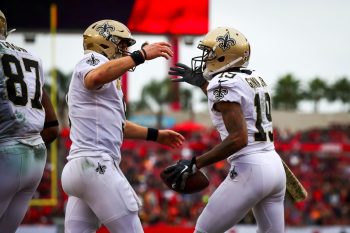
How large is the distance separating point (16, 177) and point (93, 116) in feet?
2.27

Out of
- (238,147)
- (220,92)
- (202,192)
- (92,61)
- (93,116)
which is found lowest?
(202,192)

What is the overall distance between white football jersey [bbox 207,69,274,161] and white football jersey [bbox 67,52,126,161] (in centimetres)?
68

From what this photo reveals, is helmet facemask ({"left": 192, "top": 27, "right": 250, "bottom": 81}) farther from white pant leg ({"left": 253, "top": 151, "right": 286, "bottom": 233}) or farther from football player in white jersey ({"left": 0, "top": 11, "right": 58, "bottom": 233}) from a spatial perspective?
football player in white jersey ({"left": 0, "top": 11, "right": 58, "bottom": 233})

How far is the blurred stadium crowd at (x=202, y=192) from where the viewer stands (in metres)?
15.3

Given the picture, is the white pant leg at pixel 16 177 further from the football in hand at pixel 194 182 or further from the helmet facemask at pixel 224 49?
the helmet facemask at pixel 224 49

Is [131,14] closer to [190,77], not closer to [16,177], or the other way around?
[190,77]

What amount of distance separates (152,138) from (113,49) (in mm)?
958

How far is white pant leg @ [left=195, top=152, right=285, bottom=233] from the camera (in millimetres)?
5262

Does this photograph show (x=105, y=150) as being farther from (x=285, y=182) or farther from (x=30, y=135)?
(x=285, y=182)

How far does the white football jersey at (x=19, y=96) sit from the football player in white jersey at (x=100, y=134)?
282 mm

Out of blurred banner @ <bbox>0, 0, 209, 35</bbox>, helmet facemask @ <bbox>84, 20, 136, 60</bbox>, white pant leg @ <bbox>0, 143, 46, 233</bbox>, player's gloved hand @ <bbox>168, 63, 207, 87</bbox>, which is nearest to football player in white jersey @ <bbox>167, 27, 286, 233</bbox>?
player's gloved hand @ <bbox>168, 63, 207, 87</bbox>

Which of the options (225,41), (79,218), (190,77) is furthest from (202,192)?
(79,218)

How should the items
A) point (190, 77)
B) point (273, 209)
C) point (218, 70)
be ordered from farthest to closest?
A: point (190, 77)
point (218, 70)
point (273, 209)

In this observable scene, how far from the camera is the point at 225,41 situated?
5574 mm
